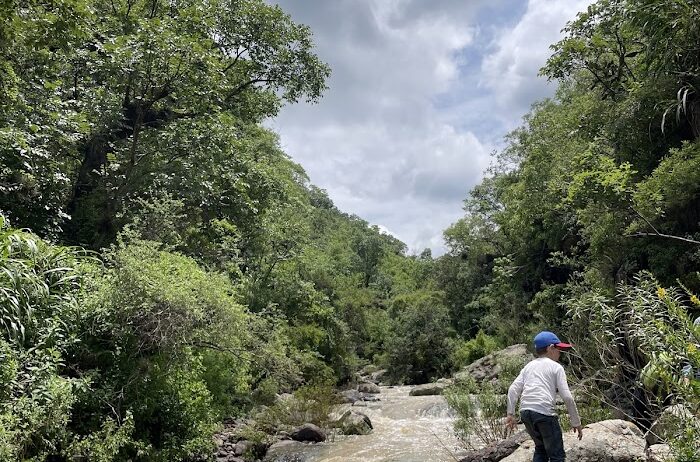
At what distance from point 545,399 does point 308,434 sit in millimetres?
9085

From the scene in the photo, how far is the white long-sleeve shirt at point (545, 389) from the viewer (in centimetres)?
527

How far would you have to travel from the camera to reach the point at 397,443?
13.0 m

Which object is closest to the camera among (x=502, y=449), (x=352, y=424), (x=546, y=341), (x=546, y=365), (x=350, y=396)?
(x=546, y=365)

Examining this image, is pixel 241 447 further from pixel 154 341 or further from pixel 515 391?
pixel 515 391

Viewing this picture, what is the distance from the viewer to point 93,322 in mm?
7941

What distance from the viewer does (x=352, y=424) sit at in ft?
46.8

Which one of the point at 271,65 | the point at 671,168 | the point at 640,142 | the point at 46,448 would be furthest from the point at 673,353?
the point at 271,65

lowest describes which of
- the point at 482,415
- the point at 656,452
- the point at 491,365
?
the point at 656,452

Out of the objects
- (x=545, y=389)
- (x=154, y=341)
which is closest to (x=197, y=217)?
(x=154, y=341)

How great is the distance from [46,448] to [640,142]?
14453 mm

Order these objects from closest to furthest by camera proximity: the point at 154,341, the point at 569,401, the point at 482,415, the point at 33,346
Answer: the point at 569,401 → the point at 33,346 → the point at 154,341 → the point at 482,415

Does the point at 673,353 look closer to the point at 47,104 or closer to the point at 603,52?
the point at 47,104

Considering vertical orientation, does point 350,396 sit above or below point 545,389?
above

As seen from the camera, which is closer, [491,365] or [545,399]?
Answer: [545,399]
